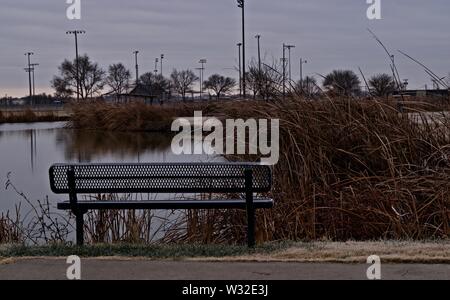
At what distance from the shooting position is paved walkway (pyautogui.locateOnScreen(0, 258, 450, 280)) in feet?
18.0

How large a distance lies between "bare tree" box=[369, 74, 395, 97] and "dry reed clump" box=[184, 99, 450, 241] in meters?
0.79

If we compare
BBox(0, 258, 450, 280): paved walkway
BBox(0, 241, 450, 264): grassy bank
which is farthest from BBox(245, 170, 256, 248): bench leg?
BBox(0, 258, 450, 280): paved walkway

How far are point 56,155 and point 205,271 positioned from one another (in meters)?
20.5

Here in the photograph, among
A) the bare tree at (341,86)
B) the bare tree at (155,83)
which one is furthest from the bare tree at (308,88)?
the bare tree at (155,83)

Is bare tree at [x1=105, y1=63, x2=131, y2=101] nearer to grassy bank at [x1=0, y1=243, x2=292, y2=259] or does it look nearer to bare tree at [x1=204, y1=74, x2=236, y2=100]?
bare tree at [x1=204, y1=74, x2=236, y2=100]

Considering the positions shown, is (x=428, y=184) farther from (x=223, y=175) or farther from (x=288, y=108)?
(x=223, y=175)

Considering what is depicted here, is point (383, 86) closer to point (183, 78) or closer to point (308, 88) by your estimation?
point (308, 88)

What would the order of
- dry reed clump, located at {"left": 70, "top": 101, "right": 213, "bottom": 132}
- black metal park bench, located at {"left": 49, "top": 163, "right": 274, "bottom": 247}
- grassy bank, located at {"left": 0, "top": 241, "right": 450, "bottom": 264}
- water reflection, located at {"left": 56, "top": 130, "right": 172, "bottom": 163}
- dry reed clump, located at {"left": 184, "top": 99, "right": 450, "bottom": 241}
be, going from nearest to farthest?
1. grassy bank, located at {"left": 0, "top": 241, "right": 450, "bottom": 264}
2. black metal park bench, located at {"left": 49, "top": 163, "right": 274, "bottom": 247}
3. dry reed clump, located at {"left": 184, "top": 99, "right": 450, "bottom": 241}
4. water reflection, located at {"left": 56, "top": 130, "right": 172, "bottom": 163}
5. dry reed clump, located at {"left": 70, "top": 101, "right": 213, "bottom": 132}

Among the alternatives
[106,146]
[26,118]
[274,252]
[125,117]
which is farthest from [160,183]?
[26,118]

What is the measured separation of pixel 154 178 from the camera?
22.4ft

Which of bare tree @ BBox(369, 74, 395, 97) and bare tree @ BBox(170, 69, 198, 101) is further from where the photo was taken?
bare tree @ BBox(170, 69, 198, 101)

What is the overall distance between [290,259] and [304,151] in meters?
3.94

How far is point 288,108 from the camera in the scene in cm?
1038
